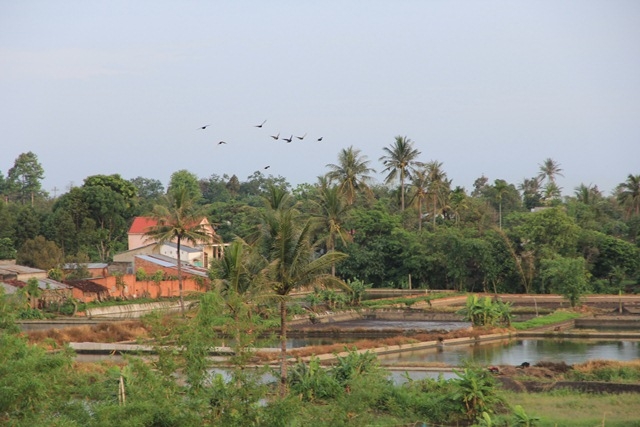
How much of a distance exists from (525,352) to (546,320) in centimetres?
806

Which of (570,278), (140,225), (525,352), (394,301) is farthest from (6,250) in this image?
(525,352)

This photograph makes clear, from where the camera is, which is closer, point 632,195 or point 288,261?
point 288,261

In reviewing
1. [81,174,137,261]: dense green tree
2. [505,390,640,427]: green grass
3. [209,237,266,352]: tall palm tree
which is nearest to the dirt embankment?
[505,390,640,427]: green grass

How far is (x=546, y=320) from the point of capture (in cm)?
4219

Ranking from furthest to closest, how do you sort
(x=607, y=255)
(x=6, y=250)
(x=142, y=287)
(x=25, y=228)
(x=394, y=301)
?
1. (x=25, y=228)
2. (x=6, y=250)
3. (x=607, y=255)
4. (x=142, y=287)
5. (x=394, y=301)

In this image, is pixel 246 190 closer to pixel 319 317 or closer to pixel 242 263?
pixel 319 317

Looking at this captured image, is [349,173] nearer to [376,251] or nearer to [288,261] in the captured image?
[376,251]

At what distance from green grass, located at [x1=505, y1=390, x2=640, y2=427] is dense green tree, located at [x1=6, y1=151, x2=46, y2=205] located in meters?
86.6

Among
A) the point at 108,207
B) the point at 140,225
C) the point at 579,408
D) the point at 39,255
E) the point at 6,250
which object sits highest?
the point at 108,207

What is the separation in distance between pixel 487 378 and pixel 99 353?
1692 centimetres

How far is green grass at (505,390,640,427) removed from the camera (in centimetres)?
2073

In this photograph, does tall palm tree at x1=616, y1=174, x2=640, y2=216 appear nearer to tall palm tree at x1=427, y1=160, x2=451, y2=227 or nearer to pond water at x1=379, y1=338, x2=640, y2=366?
tall palm tree at x1=427, y1=160, x2=451, y2=227

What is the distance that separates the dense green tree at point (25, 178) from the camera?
102062 mm

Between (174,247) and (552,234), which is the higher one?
(174,247)
